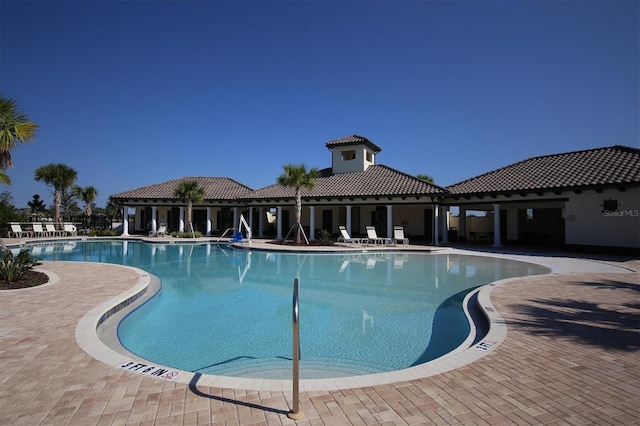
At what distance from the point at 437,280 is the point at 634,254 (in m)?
11.4

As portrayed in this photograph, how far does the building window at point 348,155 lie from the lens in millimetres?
27281

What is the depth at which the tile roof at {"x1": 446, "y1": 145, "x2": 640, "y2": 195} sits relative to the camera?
15.6 metres

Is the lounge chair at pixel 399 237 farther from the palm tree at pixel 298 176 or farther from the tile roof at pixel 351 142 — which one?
the tile roof at pixel 351 142

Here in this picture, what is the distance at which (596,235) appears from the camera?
16141mm

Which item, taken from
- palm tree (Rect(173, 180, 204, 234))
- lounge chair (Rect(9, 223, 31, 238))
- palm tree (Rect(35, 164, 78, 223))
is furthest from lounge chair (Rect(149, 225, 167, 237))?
palm tree (Rect(35, 164, 78, 223))

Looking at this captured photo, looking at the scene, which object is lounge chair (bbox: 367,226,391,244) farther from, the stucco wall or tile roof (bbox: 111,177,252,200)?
tile roof (bbox: 111,177,252,200)

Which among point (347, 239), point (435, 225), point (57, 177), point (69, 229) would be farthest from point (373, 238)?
point (57, 177)

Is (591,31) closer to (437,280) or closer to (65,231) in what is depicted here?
(437,280)

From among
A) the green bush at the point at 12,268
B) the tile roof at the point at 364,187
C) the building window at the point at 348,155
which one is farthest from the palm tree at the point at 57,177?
the green bush at the point at 12,268

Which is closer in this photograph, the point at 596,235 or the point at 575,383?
the point at 575,383

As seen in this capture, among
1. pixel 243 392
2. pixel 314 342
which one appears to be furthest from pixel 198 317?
pixel 243 392

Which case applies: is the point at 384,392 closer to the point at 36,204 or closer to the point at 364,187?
the point at 364,187

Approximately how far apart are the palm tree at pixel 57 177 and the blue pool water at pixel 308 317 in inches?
942

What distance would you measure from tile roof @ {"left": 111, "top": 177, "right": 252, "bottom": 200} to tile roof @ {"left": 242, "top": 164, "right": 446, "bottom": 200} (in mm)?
3344
